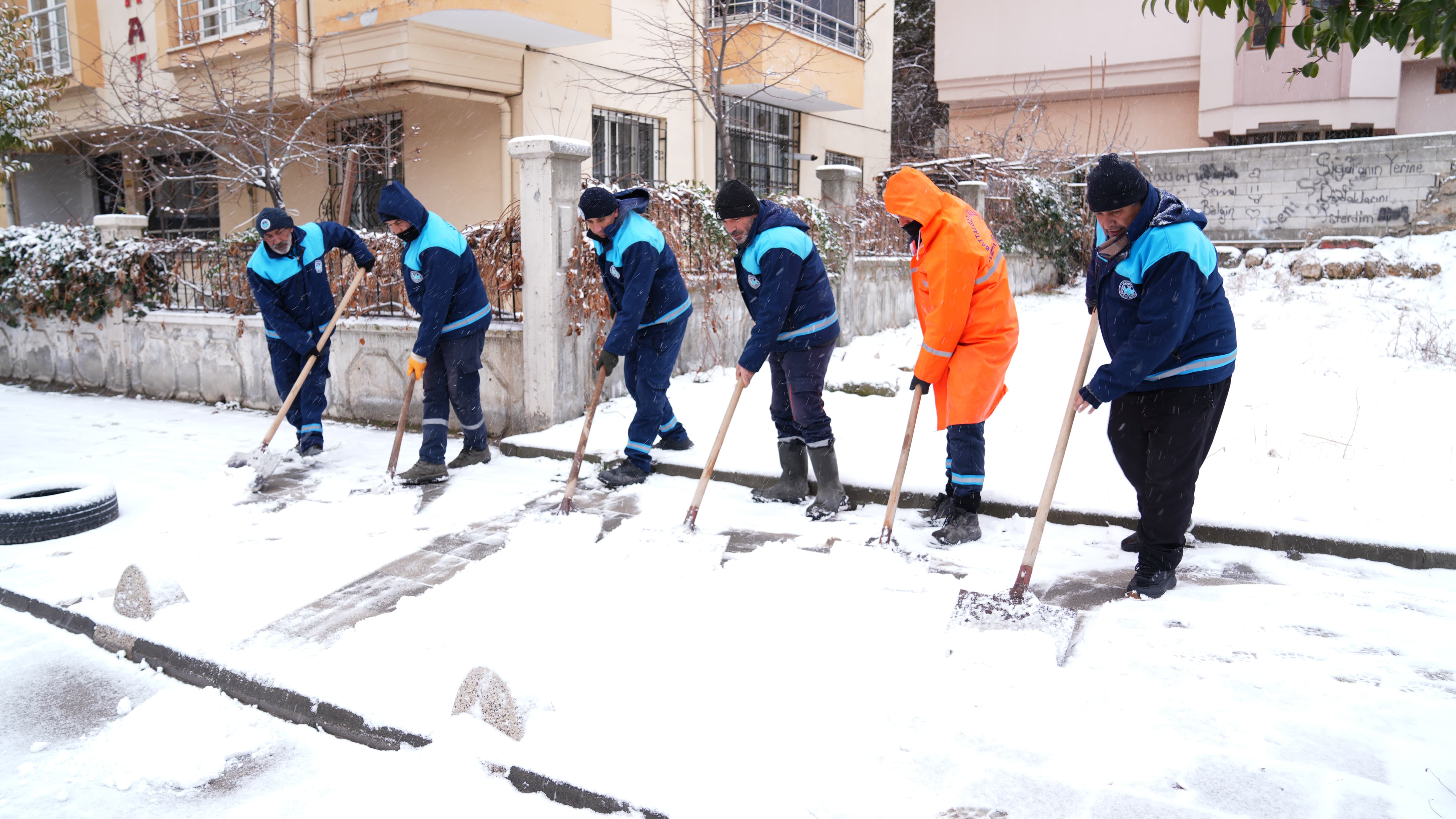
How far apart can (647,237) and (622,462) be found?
4.70 ft

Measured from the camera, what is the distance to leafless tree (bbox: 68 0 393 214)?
10.2 meters

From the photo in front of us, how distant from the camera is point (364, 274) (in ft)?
21.7

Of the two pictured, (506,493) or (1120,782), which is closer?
(1120,782)

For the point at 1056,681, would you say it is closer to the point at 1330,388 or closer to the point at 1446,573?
the point at 1446,573

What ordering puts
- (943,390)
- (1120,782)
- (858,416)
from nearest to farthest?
(1120,782)
(943,390)
(858,416)

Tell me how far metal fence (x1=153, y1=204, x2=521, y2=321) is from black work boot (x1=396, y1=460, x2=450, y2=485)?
1371 millimetres

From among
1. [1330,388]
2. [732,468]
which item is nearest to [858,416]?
[732,468]

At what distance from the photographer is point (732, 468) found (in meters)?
5.64

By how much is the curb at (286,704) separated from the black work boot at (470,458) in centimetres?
248

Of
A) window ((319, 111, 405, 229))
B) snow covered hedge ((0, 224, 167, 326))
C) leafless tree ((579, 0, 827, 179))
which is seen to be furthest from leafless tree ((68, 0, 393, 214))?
leafless tree ((579, 0, 827, 179))

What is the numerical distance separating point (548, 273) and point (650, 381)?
1411 mm

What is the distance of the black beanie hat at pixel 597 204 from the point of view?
520 centimetres

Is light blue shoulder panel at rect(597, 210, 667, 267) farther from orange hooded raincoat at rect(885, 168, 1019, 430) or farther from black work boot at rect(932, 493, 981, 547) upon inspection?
black work boot at rect(932, 493, 981, 547)

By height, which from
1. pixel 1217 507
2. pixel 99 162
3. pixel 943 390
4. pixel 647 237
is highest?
pixel 99 162
